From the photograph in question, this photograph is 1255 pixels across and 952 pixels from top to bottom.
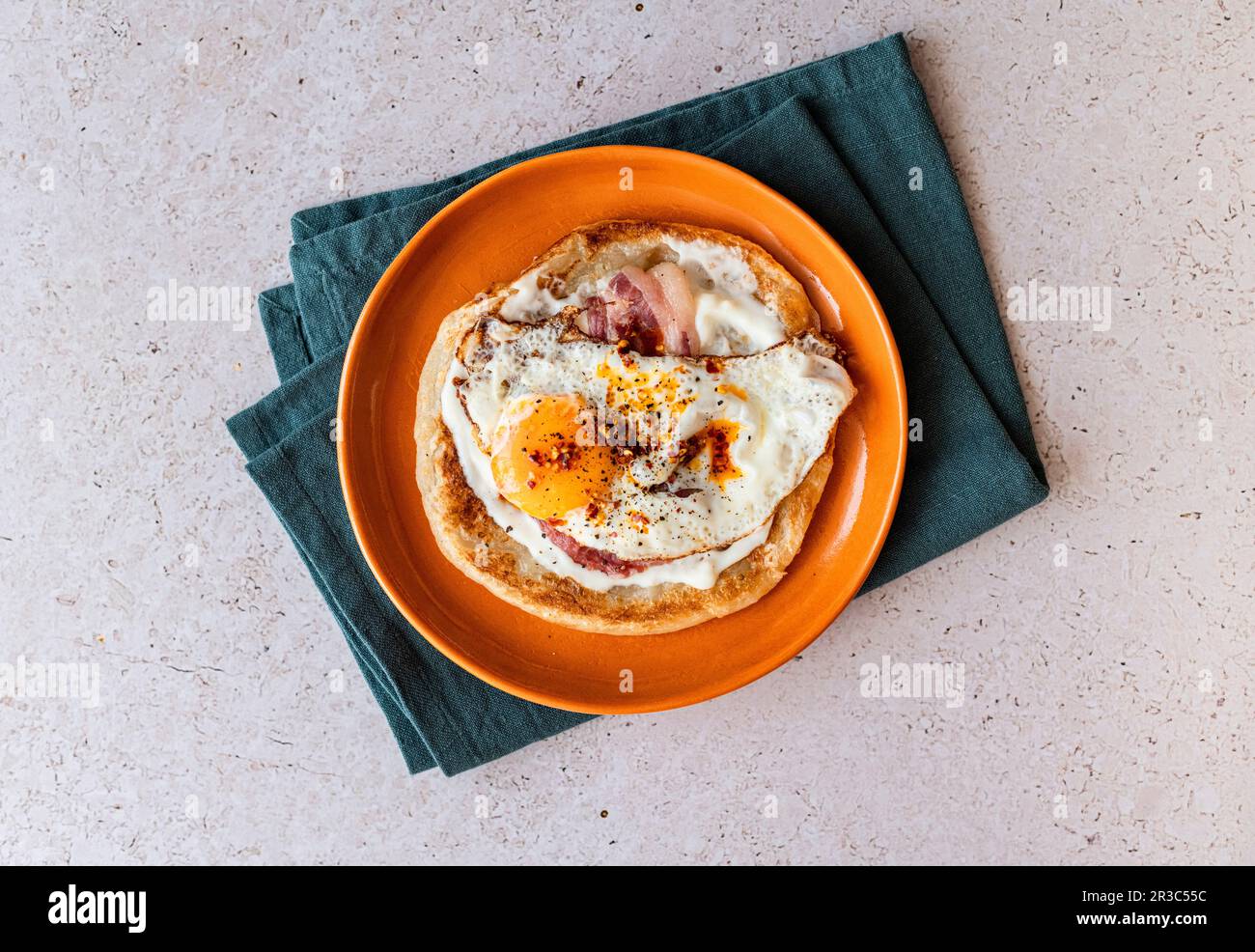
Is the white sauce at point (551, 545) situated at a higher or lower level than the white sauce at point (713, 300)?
lower

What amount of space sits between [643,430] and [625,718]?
1.25 m

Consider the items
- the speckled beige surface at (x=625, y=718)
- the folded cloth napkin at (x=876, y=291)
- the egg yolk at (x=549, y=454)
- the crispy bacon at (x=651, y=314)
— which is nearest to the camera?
the egg yolk at (x=549, y=454)

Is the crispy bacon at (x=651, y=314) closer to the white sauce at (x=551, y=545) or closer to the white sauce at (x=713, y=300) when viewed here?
the white sauce at (x=713, y=300)

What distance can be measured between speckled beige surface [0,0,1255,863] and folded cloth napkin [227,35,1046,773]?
16cm

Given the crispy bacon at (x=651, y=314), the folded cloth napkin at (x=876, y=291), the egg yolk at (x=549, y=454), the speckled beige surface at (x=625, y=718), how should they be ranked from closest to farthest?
1. the egg yolk at (x=549, y=454)
2. the crispy bacon at (x=651, y=314)
3. the folded cloth napkin at (x=876, y=291)
4. the speckled beige surface at (x=625, y=718)

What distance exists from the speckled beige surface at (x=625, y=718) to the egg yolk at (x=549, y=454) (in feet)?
3.66

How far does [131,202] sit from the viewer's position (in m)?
3.28

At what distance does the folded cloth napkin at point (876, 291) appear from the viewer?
300cm

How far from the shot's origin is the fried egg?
8.81ft

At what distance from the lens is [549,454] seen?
2666 mm

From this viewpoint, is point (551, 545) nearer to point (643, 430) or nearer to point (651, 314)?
point (643, 430)

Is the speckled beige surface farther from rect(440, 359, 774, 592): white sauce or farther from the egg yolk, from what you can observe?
the egg yolk

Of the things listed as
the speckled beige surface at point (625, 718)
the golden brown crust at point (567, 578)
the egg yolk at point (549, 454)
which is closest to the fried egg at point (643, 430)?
the egg yolk at point (549, 454)
